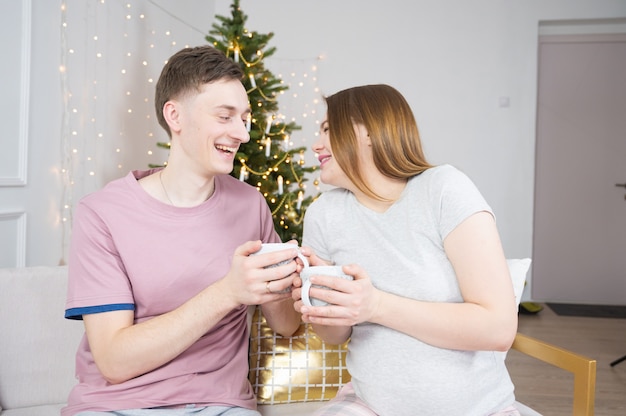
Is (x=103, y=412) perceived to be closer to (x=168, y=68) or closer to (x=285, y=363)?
(x=285, y=363)

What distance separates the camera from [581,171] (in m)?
5.48

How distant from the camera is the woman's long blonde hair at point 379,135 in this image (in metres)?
1.36

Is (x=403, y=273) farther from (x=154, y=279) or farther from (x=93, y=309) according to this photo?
(x=93, y=309)

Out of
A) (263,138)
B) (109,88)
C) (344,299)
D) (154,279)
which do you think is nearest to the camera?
(344,299)

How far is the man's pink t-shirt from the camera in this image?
131 cm

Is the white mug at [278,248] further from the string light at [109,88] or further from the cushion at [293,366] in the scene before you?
the string light at [109,88]

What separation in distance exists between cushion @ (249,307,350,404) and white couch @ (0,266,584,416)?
41mm

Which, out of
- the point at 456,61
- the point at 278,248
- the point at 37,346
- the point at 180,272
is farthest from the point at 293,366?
the point at 456,61

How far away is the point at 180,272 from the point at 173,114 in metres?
0.42

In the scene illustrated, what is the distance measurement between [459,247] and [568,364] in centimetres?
44

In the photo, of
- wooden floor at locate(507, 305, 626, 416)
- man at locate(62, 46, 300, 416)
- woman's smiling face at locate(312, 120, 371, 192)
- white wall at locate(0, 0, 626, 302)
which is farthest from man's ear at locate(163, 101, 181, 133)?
white wall at locate(0, 0, 626, 302)

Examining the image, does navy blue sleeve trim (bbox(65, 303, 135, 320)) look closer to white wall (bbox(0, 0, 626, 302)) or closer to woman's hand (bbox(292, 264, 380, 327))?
woman's hand (bbox(292, 264, 380, 327))

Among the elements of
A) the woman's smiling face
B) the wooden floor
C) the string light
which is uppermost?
the string light

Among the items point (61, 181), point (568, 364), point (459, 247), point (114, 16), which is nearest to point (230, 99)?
point (459, 247)
